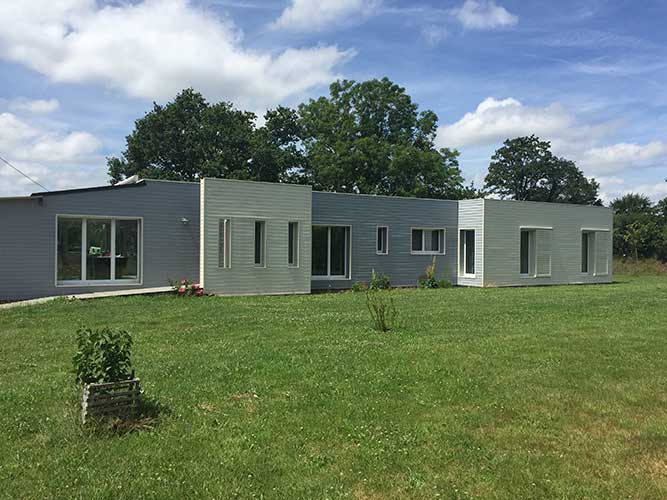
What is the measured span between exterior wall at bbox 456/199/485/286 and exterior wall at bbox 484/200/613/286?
17cm

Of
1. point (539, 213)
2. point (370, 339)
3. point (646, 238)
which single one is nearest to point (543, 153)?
point (646, 238)

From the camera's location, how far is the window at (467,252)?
78.1 feet

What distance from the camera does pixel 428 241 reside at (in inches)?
927

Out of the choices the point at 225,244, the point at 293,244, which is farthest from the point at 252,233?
the point at 293,244

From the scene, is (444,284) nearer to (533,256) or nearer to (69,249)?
(533,256)

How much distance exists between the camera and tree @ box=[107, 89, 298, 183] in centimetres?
3919

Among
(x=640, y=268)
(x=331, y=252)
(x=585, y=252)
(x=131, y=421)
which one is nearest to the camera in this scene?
(x=131, y=421)

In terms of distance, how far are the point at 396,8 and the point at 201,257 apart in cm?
878

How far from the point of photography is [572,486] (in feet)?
13.3

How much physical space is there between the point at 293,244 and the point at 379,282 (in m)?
3.78

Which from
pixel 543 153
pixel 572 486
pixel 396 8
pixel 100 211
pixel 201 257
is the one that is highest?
pixel 543 153

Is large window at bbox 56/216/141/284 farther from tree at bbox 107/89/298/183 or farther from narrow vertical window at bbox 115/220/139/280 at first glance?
tree at bbox 107/89/298/183

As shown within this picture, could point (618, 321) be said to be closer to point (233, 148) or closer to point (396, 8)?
point (396, 8)

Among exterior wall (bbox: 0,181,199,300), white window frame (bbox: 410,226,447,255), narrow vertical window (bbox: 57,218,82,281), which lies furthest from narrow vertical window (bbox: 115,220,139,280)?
white window frame (bbox: 410,226,447,255)
